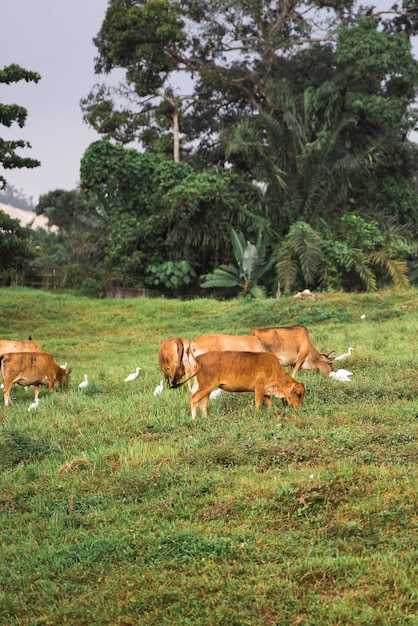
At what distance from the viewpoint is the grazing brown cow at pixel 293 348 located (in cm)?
1087

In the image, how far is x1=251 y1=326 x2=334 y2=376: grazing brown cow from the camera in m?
10.9

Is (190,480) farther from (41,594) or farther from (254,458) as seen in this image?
(41,594)

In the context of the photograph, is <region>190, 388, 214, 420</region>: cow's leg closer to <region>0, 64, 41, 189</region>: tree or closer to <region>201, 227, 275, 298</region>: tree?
<region>0, 64, 41, 189</region>: tree

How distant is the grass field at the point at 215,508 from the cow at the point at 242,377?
23 centimetres

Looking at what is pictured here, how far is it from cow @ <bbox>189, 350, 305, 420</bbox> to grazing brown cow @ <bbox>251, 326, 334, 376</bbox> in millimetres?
1855

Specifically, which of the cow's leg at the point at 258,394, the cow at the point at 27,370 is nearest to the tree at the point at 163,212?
the cow at the point at 27,370

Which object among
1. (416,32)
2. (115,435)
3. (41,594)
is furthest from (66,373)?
(416,32)

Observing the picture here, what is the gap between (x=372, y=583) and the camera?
4.89 metres

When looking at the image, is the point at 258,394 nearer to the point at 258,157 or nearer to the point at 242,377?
the point at 242,377

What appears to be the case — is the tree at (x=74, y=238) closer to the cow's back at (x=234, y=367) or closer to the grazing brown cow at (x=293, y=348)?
the grazing brown cow at (x=293, y=348)

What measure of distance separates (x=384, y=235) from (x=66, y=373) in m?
18.7

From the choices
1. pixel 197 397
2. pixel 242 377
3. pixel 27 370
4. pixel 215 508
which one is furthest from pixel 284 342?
pixel 215 508

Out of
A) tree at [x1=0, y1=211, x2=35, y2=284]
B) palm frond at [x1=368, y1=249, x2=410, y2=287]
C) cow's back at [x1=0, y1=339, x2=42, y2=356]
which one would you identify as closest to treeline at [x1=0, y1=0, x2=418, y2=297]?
palm frond at [x1=368, y1=249, x2=410, y2=287]

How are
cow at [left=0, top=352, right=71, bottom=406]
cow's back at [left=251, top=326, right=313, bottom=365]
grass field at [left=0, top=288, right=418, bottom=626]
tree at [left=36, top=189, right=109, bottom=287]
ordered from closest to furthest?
grass field at [left=0, top=288, right=418, bottom=626], cow's back at [left=251, top=326, right=313, bottom=365], cow at [left=0, top=352, right=71, bottom=406], tree at [left=36, top=189, right=109, bottom=287]
